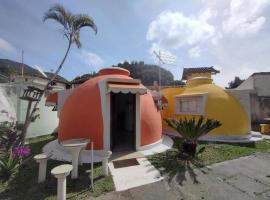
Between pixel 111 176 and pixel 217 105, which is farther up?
pixel 217 105

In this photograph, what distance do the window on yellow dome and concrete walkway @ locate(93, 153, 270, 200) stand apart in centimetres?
821

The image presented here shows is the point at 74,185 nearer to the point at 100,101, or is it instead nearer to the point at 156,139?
the point at 100,101

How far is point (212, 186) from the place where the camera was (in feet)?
23.2

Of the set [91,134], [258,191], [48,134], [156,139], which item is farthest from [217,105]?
[48,134]

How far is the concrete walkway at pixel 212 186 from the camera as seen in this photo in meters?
6.34

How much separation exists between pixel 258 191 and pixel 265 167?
3.32 metres

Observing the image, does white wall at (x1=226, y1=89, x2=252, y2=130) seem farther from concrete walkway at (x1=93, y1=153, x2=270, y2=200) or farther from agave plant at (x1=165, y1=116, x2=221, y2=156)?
concrete walkway at (x1=93, y1=153, x2=270, y2=200)

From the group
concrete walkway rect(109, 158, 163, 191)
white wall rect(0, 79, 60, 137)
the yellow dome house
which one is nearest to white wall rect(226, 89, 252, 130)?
the yellow dome house

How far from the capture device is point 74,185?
705 centimetres

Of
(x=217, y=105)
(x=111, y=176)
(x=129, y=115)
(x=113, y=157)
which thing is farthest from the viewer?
(x=129, y=115)

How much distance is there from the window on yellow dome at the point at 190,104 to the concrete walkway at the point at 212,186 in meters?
8.21

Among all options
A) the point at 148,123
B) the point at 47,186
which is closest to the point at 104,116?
the point at 148,123

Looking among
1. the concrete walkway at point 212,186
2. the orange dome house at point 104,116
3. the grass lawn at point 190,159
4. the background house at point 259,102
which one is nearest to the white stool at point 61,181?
the concrete walkway at point 212,186

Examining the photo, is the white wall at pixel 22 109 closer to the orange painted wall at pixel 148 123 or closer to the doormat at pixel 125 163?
the doormat at pixel 125 163
